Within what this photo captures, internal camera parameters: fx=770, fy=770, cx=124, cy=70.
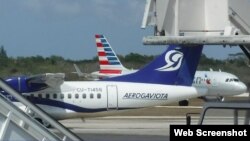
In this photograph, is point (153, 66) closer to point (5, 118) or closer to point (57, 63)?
point (5, 118)

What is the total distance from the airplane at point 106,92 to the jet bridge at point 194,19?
25731mm

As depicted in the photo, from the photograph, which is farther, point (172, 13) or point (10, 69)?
point (10, 69)

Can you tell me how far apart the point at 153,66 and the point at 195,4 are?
29.0m

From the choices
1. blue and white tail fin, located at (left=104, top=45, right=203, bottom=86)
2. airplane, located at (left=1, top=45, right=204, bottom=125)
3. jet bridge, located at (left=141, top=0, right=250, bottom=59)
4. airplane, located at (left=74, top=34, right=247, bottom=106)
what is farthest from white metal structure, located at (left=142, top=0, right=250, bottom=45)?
airplane, located at (left=74, top=34, right=247, bottom=106)

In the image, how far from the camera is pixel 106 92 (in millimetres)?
34375

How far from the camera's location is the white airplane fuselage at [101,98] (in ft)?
112

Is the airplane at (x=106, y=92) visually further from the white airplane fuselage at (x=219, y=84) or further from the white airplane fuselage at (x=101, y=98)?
the white airplane fuselage at (x=219, y=84)

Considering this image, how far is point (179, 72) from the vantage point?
36688mm

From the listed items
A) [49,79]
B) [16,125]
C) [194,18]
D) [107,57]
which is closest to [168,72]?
[49,79]

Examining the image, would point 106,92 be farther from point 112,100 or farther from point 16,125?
point 16,125

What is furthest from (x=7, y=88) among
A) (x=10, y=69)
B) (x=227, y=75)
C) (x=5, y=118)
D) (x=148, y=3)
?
(x=10, y=69)

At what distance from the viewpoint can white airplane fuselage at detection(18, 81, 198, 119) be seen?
34.2m

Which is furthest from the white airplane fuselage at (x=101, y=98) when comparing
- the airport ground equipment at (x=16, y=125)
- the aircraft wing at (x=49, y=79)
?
the airport ground equipment at (x=16, y=125)

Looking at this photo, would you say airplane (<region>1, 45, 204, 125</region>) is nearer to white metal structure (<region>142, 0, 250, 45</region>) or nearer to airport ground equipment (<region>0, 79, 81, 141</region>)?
white metal structure (<region>142, 0, 250, 45</region>)
